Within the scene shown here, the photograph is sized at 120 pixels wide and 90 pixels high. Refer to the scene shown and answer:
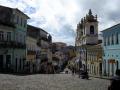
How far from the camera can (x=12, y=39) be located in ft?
186

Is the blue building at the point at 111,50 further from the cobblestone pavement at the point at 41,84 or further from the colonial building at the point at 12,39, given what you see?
the cobblestone pavement at the point at 41,84

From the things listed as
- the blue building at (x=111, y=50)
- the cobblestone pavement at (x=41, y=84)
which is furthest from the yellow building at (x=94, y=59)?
the cobblestone pavement at (x=41, y=84)

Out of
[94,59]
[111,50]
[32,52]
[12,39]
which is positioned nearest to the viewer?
[111,50]

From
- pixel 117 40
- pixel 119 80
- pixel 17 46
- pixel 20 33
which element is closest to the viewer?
pixel 119 80

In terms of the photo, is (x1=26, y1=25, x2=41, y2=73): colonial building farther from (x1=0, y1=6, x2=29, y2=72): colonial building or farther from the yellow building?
the yellow building

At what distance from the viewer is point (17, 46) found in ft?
188

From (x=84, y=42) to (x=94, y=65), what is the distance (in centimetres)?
1951

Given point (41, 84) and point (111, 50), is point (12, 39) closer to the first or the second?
point (111, 50)

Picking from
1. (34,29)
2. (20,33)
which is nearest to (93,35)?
(34,29)

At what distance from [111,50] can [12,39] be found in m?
15.4

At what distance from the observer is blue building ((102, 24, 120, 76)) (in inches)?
2069

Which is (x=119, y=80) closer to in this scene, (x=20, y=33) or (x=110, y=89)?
(x=110, y=89)

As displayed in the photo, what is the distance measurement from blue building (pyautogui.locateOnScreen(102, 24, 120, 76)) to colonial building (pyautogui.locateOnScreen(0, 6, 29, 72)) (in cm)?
1383

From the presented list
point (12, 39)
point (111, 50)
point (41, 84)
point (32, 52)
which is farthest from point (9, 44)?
point (41, 84)
